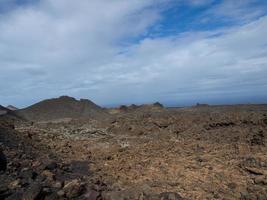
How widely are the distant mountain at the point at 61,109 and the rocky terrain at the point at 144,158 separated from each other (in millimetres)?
12560

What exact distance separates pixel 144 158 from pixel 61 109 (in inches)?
842

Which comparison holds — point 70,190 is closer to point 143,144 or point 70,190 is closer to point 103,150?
point 103,150

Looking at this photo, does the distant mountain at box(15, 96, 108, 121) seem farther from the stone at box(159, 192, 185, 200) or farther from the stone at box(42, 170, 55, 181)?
the stone at box(159, 192, 185, 200)

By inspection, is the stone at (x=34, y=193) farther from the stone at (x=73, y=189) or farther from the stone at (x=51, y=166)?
the stone at (x=51, y=166)

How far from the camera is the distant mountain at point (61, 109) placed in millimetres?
30391

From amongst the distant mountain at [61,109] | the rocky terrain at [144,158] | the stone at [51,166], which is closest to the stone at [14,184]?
the rocky terrain at [144,158]

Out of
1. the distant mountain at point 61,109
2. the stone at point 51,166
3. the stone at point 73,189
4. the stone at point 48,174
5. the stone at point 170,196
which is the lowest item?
the stone at point 170,196

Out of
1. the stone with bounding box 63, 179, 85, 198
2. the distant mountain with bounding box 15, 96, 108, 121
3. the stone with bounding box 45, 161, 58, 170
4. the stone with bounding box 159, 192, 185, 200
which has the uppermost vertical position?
the distant mountain with bounding box 15, 96, 108, 121

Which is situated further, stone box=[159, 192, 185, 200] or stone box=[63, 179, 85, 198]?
stone box=[159, 192, 185, 200]

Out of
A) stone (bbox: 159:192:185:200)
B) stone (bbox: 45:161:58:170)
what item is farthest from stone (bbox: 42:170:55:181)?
stone (bbox: 159:192:185:200)

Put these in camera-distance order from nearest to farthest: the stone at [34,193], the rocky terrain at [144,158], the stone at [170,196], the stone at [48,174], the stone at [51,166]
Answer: the stone at [34,193] < the stone at [170,196] < the rocky terrain at [144,158] < the stone at [48,174] < the stone at [51,166]

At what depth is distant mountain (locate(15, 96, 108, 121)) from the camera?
30.4m

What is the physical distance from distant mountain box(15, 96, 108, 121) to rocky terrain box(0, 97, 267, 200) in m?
12.6

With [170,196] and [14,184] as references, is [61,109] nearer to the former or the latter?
[14,184]
